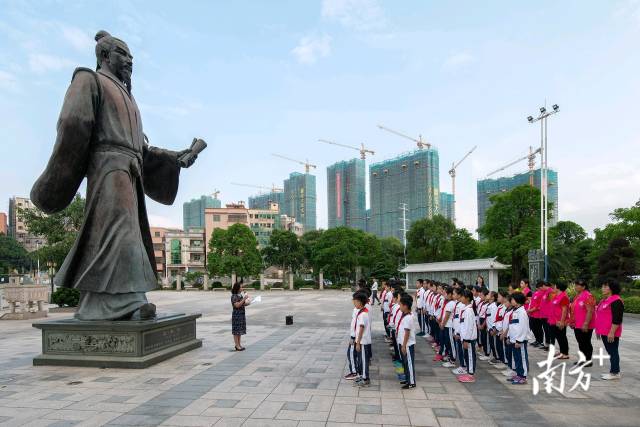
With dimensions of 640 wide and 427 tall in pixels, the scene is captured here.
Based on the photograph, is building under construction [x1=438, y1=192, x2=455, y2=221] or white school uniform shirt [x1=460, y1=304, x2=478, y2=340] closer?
white school uniform shirt [x1=460, y1=304, x2=478, y2=340]

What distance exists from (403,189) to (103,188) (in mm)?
73278

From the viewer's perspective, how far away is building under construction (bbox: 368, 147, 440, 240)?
73625 millimetres

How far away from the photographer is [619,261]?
2547 centimetres

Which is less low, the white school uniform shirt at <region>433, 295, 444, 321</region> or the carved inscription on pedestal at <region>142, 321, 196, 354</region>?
the white school uniform shirt at <region>433, 295, 444, 321</region>

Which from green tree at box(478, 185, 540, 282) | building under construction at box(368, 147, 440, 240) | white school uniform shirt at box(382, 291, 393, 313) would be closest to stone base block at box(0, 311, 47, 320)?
white school uniform shirt at box(382, 291, 393, 313)

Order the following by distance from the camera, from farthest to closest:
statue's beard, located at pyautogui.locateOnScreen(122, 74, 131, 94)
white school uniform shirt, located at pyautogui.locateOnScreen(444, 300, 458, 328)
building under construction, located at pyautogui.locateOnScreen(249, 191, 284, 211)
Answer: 1. building under construction, located at pyautogui.locateOnScreen(249, 191, 284, 211)
2. statue's beard, located at pyautogui.locateOnScreen(122, 74, 131, 94)
3. white school uniform shirt, located at pyautogui.locateOnScreen(444, 300, 458, 328)

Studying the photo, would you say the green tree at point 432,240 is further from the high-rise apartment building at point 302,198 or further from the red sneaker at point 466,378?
the high-rise apartment building at point 302,198

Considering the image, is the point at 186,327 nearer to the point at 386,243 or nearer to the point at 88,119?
the point at 88,119

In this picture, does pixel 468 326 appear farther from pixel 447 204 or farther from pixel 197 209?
pixel 197 209

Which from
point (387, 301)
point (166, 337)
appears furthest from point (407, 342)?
point (166, 337)

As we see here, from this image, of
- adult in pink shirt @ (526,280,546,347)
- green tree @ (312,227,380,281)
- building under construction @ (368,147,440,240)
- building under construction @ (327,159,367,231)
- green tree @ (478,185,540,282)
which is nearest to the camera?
adult in pink shirt @ (526,280,546,347)

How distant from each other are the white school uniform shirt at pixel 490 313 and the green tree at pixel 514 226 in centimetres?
2547

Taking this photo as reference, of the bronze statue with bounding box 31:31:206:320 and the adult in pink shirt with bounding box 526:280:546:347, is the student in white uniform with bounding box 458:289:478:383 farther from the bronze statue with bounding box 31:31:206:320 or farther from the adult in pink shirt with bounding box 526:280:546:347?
the bronze statue with bounding box 31:31:206:320

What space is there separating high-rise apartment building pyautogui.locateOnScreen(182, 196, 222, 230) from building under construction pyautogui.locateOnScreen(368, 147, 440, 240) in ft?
197
